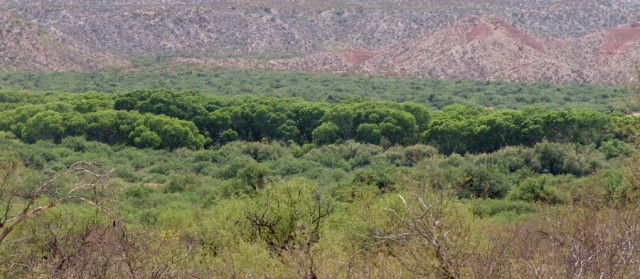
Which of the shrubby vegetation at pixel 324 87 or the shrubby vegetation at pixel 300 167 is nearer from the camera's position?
the shrubby vegetation at pixel 300 167

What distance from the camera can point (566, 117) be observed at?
47.6 metres

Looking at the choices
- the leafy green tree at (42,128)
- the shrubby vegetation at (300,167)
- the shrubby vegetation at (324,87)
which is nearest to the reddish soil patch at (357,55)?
the shrubby vegetation at (324,87)

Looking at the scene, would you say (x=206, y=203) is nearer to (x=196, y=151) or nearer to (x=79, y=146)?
(x=196, y=151)

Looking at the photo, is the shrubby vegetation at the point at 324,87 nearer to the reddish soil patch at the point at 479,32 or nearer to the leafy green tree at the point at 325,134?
the reddish soil patch at the point at 479,32

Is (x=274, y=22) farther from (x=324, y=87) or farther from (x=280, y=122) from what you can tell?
(x=280, y=122)

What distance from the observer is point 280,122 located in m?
57.3

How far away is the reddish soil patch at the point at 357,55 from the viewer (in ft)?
380

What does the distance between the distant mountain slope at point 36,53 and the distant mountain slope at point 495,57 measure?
18900 mm

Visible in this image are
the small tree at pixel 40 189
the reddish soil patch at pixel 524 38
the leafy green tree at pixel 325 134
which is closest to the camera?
the small tree at pixel 40 189

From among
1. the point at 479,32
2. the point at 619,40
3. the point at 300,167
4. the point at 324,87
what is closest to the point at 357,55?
the point at 479,32

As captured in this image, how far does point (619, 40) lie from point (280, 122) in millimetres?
69868

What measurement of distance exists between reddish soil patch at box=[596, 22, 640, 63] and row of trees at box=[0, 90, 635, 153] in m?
56.7

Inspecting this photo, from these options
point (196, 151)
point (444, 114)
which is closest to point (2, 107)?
point (196, 151)

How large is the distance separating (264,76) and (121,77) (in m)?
20.2
